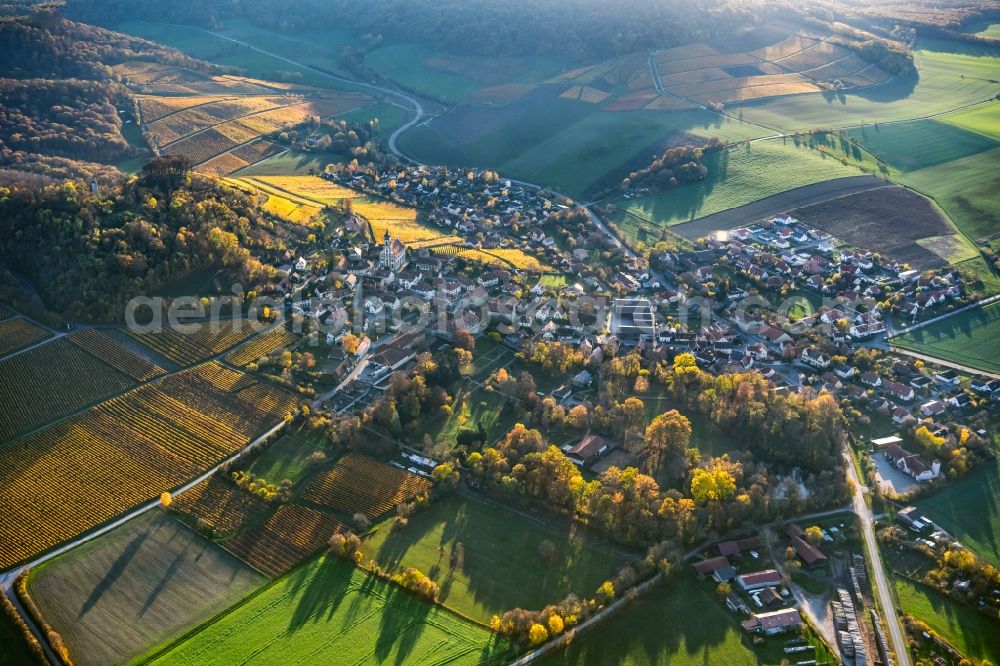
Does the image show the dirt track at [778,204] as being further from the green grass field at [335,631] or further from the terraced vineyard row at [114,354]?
the green grass field at [335,631]

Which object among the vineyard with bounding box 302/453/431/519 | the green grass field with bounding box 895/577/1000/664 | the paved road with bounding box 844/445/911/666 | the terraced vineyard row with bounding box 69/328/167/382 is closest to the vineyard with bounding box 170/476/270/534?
the vineyard with bounding box 302/453/431/519

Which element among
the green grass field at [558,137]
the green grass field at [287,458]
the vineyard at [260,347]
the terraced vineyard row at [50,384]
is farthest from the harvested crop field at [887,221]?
the terraced vineyard row at [50,384]

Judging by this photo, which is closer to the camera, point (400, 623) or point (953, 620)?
point (400, 623)

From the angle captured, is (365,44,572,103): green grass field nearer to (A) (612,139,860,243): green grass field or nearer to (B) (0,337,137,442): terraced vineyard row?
Answer: (A) (612,139,860,243): green grass field

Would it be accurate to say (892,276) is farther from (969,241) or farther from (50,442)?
(50,442)

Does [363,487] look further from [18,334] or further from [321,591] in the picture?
[18,334]

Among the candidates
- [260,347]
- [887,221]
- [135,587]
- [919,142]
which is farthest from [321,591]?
[919,142]
